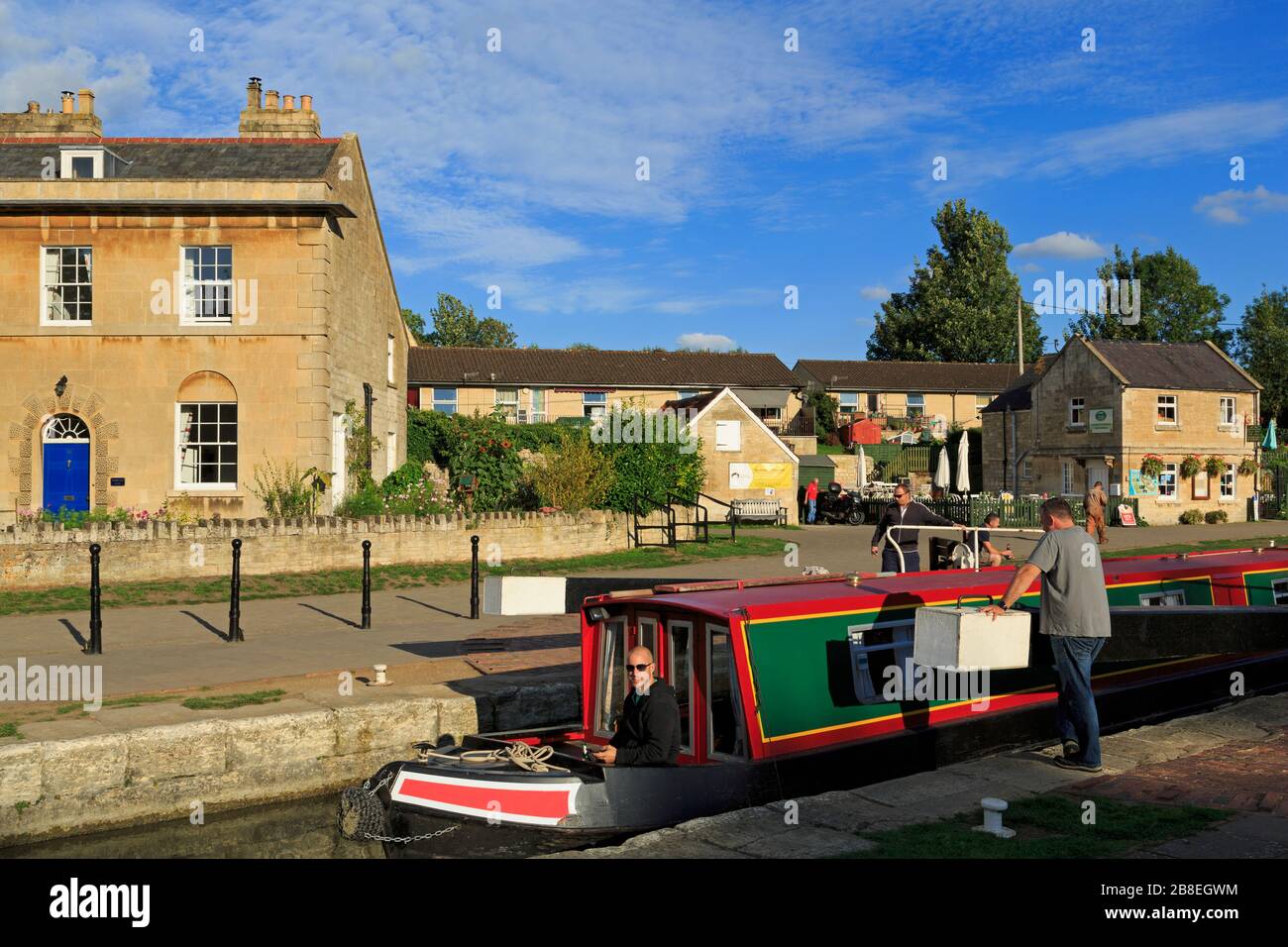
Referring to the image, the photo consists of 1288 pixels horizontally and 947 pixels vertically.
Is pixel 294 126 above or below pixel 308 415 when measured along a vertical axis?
above

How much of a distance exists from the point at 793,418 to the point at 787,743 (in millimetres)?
40526

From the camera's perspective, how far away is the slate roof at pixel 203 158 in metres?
21.4

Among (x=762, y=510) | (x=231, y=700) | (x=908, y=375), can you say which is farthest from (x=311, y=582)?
(x=908, y=375)

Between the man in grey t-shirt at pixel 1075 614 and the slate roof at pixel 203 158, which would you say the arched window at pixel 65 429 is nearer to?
the slate roof at pixel 203 158

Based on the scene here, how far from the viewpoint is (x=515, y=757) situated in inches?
284

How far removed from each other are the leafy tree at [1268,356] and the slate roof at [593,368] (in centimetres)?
2758

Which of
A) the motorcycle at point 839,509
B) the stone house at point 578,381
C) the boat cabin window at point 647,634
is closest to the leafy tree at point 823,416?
the stone house at point 578,381

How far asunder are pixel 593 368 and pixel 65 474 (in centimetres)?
2601

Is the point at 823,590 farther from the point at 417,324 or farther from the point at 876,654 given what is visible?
the point at 417,324
